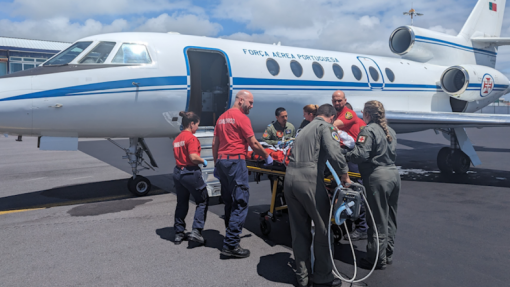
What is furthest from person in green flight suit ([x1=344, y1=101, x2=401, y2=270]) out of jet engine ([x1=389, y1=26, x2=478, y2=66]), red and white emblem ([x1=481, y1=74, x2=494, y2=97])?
red and white emblem ([x1=481, y1=74, x2=494, y2=97])

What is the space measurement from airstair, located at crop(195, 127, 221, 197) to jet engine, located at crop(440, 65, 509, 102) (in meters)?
8.29

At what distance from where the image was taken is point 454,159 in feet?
34.1

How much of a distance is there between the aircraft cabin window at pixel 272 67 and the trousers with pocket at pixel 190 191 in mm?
4284

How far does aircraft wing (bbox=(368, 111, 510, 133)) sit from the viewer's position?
9117 millimetres

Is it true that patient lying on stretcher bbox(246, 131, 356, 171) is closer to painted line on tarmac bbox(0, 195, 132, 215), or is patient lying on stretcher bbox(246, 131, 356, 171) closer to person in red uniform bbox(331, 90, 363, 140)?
person in red uniform bbox(331, 90, 363, 140)

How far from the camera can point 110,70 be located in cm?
680

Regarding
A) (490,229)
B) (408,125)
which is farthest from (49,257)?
(408,125)

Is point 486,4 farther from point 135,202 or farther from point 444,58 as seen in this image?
point 135,202

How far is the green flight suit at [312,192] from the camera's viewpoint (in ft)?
12.3

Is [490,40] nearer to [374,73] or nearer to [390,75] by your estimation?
[390,75]

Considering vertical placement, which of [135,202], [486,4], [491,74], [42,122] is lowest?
[135,202]

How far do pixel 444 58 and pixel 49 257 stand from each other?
1310 centimetres

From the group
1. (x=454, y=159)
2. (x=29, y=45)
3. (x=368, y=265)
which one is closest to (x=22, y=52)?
(x=29, y=45)

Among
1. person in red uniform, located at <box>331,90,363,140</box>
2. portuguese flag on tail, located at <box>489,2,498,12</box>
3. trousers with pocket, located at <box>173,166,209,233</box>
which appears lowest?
trousers with pocket, located at <box>173,166,209,233</box>
